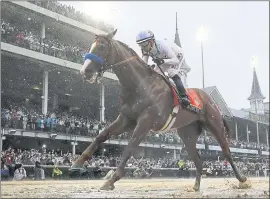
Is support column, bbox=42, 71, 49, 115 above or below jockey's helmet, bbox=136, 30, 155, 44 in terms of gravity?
above

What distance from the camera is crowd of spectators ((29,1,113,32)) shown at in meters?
31.7

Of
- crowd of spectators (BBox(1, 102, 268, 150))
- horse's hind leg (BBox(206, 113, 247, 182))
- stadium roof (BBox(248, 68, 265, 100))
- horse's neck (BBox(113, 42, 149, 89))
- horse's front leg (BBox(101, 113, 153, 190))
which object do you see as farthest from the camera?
stadium roof (BBox(248, 68, 265, 100))

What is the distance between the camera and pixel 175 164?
33.1 meters

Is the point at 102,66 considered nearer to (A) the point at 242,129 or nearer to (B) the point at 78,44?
(B) the point at 78,44

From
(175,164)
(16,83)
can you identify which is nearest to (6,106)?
(16,83)

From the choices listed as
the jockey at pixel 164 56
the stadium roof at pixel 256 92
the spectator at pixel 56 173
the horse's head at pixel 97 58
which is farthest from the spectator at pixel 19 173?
the stadium roof at pixel 256 92

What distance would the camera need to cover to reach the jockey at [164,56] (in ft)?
26.6

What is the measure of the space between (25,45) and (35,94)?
6.79 metres

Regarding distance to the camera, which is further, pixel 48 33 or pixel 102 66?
pixel 48 33

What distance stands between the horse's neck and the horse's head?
226 millimetres

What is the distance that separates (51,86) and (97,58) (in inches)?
1153

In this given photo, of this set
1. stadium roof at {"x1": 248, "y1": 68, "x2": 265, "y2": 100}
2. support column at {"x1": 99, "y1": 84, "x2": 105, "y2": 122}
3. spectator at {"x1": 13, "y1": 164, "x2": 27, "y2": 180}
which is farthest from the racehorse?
stadium roof at {"x1": 248, "y1": 68, "x2": 265, "y2": 100}

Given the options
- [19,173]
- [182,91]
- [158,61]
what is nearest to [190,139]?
[182,91]

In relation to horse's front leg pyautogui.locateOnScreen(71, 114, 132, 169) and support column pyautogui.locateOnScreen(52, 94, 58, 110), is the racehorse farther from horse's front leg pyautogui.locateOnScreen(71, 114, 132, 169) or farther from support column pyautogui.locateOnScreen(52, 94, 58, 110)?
support column pyautogui.locateOnScreen(52, 94, 58, 110)
